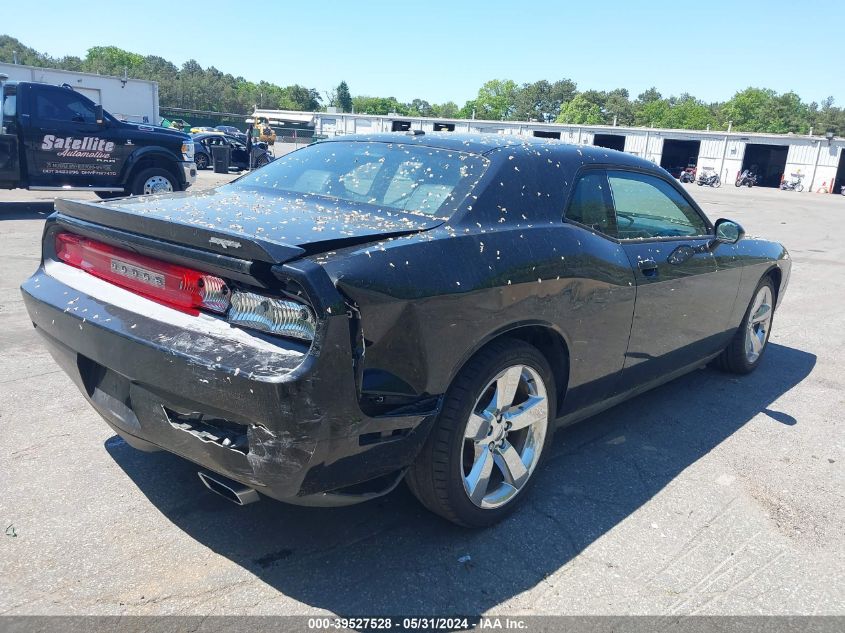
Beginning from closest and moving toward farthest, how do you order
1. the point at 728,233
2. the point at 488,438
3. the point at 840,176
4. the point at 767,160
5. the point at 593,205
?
the point at 488,438 → the point at 593,205 → the point at 728,233 → the point at 840,176 → the point at 767,160

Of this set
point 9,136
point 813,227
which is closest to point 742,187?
point 813,227

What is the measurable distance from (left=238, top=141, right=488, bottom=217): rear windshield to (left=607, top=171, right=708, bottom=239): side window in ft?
3.11

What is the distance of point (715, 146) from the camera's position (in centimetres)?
4947

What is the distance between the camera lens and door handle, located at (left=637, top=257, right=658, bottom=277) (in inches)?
136

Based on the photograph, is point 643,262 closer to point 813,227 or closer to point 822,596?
point 822,596

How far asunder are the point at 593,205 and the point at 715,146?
52.4 metres

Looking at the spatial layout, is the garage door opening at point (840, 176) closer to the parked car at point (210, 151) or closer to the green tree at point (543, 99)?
the parked car at point (210, 151)

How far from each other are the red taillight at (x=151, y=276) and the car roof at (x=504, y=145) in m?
1.49

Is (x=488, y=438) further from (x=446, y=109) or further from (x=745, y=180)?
(x=446, y=109)

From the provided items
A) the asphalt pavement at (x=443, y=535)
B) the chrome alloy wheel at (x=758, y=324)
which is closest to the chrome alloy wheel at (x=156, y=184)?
the asphalt pavement at (x=443, y=535)

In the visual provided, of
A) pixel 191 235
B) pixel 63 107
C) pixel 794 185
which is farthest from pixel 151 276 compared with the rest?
pixel 794 185

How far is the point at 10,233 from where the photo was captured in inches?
369

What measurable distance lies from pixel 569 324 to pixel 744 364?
2782mm

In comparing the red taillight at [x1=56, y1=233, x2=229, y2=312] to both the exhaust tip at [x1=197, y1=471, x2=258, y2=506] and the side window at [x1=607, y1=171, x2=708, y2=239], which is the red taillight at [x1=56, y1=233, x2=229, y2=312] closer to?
the exhaust tip at [x1=197, y1=471, x2=258, y2=506]
